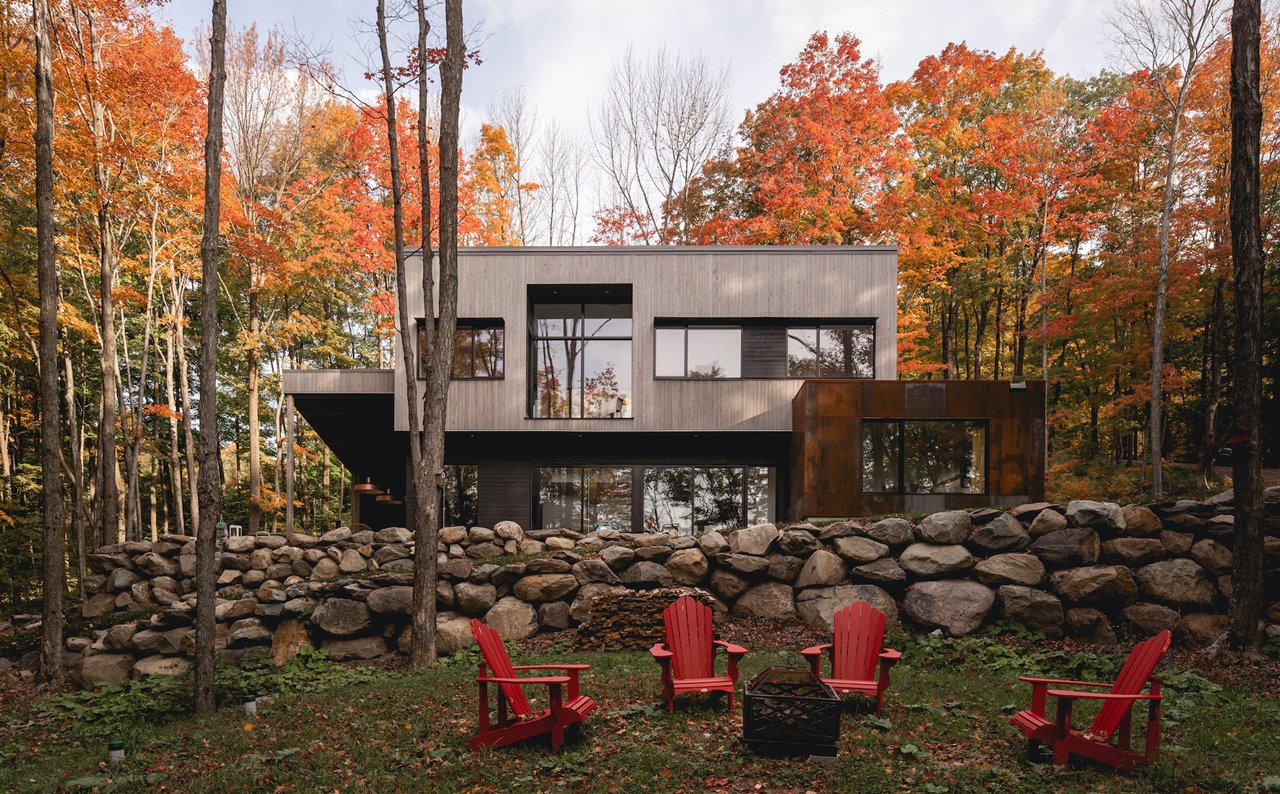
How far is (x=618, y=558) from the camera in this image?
34.5ft

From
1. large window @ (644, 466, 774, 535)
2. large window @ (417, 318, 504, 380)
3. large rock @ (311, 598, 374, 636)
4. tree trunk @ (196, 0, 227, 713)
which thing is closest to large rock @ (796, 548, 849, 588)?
large window @ (644, 466, 774, 535)

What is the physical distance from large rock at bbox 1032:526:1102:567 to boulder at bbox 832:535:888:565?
6.30 ft

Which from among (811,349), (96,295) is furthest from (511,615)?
(96,295)

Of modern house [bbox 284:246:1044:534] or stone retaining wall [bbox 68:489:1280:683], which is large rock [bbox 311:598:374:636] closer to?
stone retaining wall [bbox 68:489:1280:683]

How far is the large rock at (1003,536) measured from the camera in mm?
9344

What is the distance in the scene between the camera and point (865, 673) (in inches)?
243

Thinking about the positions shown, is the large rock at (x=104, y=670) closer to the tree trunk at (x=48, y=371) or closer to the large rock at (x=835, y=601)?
the tree trunk at (x=48, y=371)

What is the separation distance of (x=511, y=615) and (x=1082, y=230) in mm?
20546

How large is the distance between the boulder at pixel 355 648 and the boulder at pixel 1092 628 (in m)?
8.83

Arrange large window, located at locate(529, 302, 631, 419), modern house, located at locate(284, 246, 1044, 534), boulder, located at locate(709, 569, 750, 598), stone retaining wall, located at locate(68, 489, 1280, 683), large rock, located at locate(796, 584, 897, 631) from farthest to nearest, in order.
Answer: large window, located at locate(529, 302, 631, 419) < modern house, located at locate(284, 246, 1044, 534) < boulder, located at locate(709, 569, 750, 598) < large rock, located at locate(796, 584, 897, 631) < stone retaining wall, located at locate(68, 489, 1280, 683)

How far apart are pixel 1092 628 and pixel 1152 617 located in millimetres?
643

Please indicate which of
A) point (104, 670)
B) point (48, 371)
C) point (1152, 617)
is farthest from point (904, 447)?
point (48, 371)

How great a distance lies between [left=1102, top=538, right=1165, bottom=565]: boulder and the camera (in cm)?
881

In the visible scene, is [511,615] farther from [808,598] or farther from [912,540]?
[912,540]
